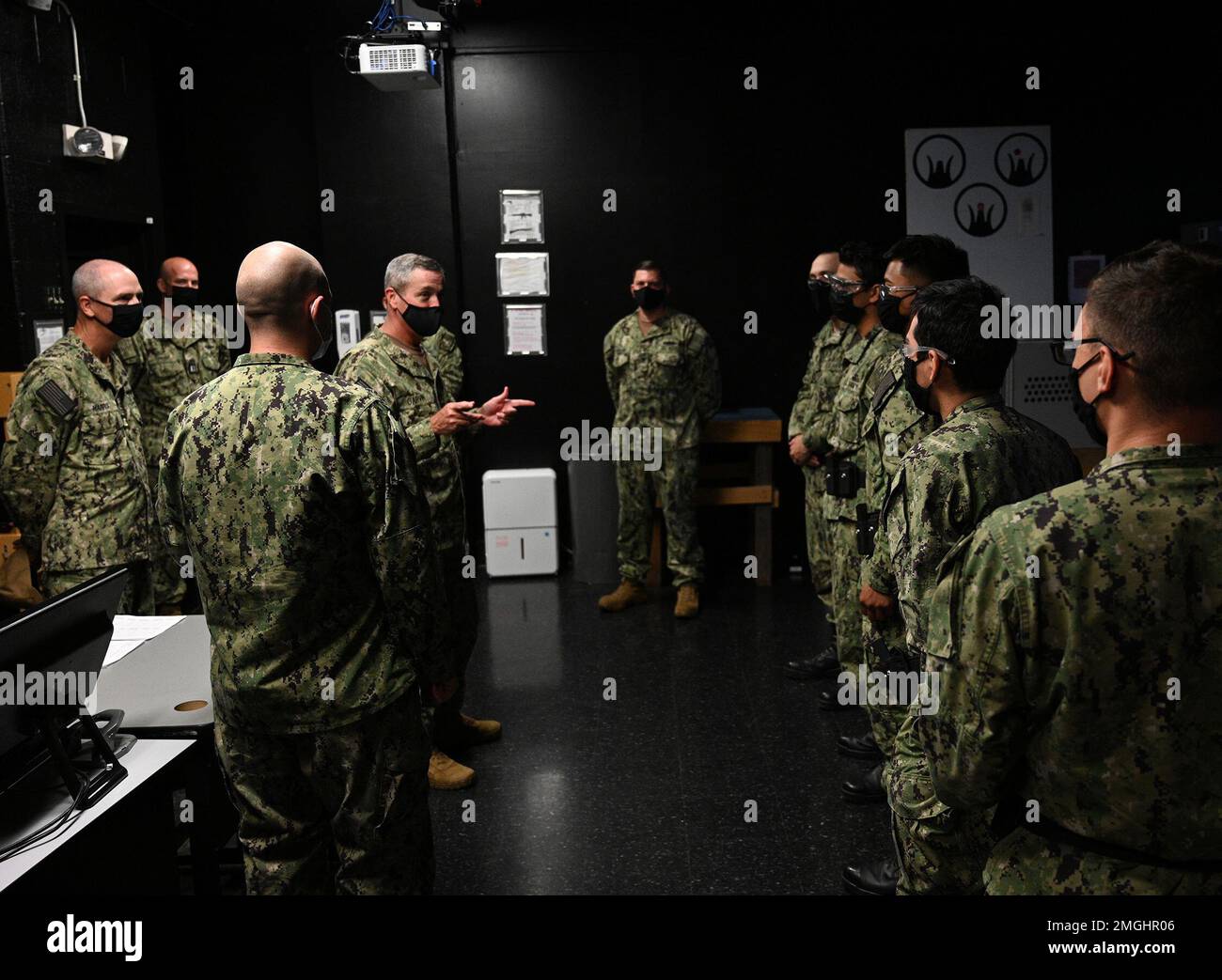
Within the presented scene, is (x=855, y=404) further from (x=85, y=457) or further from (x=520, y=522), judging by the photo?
(x=520, y=522)

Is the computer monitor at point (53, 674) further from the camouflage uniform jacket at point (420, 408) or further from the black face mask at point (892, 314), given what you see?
the black face mask at point (892, 314)

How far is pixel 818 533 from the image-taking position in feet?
15.0

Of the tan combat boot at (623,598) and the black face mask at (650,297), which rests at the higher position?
the black face mask at (650,297)

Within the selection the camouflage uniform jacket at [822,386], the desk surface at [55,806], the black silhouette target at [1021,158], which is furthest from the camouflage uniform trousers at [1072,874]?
the black silhouette target at [1021,158]

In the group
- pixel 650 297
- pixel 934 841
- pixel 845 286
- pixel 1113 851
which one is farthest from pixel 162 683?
pixel 650 297

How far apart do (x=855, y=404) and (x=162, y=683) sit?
236 cm

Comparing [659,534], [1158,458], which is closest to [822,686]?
[659,534]

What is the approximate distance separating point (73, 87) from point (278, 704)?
421cm

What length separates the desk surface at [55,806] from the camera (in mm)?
1715

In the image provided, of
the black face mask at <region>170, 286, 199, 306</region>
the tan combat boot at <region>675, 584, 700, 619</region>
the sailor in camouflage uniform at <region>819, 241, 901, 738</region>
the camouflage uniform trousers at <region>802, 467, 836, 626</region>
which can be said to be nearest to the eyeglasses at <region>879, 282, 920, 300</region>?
the sailor in camouflage uniform at <region>819, 241, 901, 738</region>

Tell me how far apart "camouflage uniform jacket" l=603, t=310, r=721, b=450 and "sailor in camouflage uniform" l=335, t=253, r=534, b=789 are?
6.69 feet

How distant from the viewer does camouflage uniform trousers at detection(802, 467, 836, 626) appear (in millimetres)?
4496

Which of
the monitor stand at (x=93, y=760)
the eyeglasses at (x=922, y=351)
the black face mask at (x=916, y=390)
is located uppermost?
the eyeglasses at (x=922, y=351)

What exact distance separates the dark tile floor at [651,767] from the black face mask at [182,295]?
2367mm
